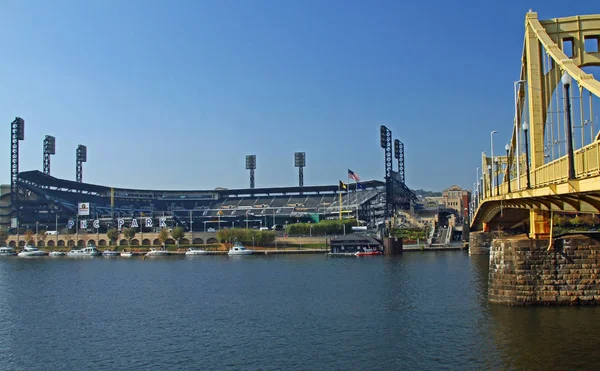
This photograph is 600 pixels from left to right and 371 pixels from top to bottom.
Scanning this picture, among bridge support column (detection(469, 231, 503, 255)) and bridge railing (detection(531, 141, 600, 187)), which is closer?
bridge railing (detection(531, 141, 600, 187))

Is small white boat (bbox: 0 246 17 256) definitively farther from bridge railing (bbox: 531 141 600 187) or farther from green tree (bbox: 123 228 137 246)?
bridge railing (bbox: 531 141 600 187)

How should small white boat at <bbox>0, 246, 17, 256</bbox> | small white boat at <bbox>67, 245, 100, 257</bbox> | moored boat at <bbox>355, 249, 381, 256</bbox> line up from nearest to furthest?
moored boat at <bbox>355, 249, 381, 256</bbox>
small white boat at <bbox>67, 245, 100, 257</bbox>
small white boat at <bbox>0, 246, 17, 256</bbox>

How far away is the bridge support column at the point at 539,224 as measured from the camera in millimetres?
42250

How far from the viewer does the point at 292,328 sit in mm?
38938

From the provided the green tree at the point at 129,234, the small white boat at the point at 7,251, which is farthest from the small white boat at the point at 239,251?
the small white boat at the point at 7,251

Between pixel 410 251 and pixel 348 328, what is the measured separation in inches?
3485

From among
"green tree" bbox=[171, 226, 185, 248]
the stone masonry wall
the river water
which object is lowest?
the river water

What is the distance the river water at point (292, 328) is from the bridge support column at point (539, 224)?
574 cm

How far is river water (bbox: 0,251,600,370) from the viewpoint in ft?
101

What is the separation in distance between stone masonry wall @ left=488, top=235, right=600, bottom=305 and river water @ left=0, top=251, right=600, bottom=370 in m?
1.27

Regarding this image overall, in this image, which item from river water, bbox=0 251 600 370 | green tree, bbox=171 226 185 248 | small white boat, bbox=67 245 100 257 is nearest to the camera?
river water, bbox=0 251 600 370

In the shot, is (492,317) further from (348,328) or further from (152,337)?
(152,337)

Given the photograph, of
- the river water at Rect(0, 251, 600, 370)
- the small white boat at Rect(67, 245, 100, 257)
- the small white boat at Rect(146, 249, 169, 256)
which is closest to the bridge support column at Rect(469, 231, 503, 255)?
the river water at Rect(0, 251, 600, 370)

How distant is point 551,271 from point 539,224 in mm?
4008
